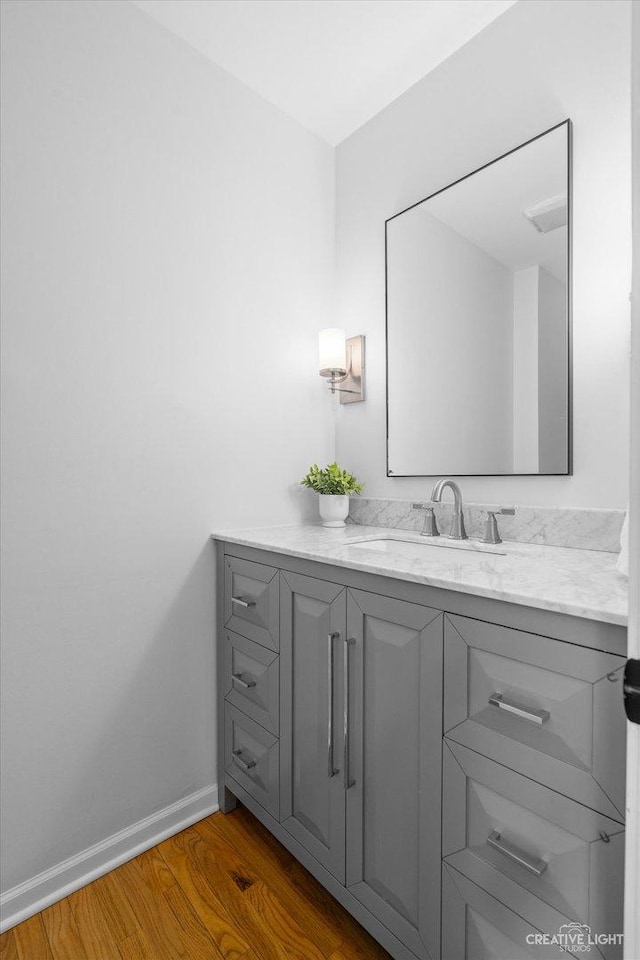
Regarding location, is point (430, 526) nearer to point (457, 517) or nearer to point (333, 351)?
point (457, 517)

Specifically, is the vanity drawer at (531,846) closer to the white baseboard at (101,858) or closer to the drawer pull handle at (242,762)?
the drawer pull handle at (242,762)

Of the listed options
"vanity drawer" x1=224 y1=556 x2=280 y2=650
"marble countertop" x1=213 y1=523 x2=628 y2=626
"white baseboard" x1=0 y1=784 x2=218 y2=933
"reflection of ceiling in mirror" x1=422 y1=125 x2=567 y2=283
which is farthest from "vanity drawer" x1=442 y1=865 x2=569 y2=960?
"reflection of ceiling in mirror" x1=422 y1=125 x2=567 y2=283

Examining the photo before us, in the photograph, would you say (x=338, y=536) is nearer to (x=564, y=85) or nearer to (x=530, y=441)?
(x=530, y=441)

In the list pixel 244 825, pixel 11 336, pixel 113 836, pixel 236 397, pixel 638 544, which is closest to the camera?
pixel 638 544

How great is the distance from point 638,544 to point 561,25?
1.66m

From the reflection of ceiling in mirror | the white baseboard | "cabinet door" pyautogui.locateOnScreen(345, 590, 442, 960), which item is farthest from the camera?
the reflection of ceiling in mirror

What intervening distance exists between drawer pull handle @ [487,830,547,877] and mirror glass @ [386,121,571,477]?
3.13 ft

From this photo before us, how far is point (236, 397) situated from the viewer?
Result: 181cm

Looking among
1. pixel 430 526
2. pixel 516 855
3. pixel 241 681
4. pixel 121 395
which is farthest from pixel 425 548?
pixel 121 395

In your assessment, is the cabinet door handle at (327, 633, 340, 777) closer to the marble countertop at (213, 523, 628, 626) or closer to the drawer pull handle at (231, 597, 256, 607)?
the marble countertop at (213, 523, 628, 626)

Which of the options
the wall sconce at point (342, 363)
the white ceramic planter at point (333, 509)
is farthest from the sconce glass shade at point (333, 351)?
the white ceramic planter at point (333, 509)

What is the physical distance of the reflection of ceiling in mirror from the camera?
139 centimetres

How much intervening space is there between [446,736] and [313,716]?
1.53ft

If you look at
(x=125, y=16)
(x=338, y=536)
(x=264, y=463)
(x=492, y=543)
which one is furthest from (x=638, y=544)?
(x=125, y=16)
